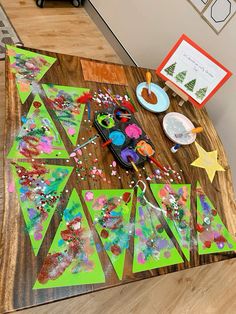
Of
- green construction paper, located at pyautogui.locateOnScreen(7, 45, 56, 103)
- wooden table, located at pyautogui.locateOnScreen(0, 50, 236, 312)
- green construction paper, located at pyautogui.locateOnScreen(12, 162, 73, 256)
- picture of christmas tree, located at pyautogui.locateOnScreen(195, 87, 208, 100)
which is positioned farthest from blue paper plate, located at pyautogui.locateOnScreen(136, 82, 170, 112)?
green construction paper, located at pyautogui.locateOnScreen(12, 162, 73, 256)

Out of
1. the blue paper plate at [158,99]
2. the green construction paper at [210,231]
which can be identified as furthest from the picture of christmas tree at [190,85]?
the green construction paper at [210,231]

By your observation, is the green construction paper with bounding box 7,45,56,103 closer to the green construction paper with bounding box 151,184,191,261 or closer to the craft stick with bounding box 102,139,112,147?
the craft stick with bounding box 102,139,112,147

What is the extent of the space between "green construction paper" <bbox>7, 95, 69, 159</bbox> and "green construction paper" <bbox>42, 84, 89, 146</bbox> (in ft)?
0.13

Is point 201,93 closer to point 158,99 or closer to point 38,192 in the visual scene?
point 158,99

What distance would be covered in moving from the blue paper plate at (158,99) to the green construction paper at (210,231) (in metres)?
0.37

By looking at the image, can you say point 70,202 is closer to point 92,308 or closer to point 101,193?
point 101,193

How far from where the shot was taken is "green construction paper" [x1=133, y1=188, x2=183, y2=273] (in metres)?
0.86

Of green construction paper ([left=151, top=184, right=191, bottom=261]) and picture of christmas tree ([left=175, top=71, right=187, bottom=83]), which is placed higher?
picture of christmas tree ([left=175, top=71, right=187, bottom=83])

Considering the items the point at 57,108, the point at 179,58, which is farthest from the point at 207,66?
the point at 57,108

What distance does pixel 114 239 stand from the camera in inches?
33.6

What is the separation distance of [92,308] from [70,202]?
0.70 m

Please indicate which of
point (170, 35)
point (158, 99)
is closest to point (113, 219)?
point (158, 99)

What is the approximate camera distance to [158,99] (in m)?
1.30

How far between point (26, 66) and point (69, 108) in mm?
220
